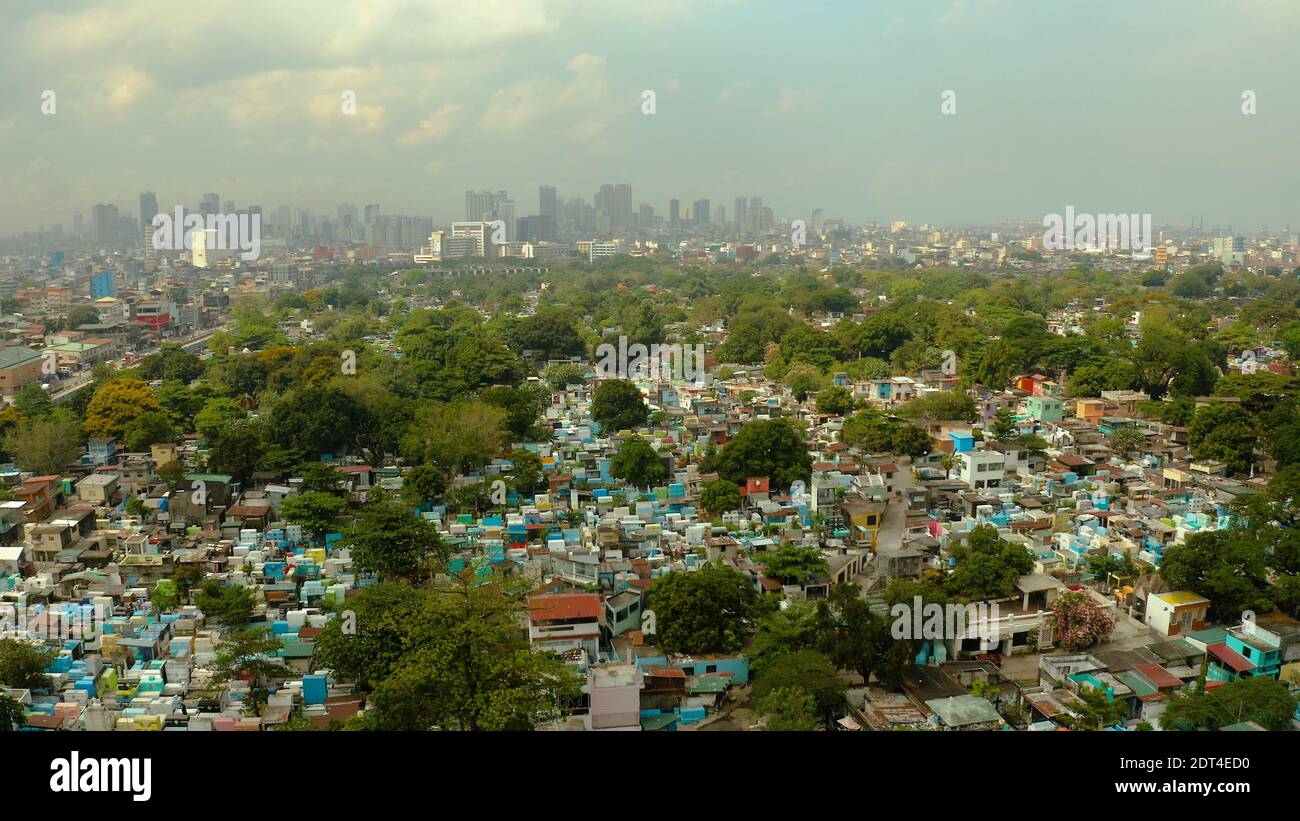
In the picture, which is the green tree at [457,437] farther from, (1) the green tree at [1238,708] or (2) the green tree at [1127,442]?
(2) the green tree at [1127,442]

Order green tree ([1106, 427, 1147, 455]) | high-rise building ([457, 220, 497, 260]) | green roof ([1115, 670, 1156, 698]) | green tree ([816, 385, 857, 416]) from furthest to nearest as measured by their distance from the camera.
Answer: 1. high-rise building ([457, 220, 497, 260])
2. green tree ([816, 385, 857, 416])
3. green tree ([1106, 427, 1147, 455])
4. green roof ([1115, 670, 1156, 698])

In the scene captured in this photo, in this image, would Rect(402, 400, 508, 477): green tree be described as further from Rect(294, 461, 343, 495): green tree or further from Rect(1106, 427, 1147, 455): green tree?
Rect(1106, 427, 1147, 455): green tree

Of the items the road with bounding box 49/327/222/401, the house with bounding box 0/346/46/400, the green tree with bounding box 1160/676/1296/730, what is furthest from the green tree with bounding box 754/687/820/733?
the house with bounding box 0/346/46/400

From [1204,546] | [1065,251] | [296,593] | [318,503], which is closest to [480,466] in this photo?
[318,503]

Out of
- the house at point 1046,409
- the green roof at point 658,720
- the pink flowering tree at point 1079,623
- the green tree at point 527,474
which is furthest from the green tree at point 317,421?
the house at point 1046,409
